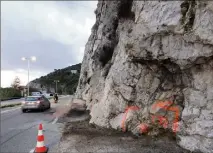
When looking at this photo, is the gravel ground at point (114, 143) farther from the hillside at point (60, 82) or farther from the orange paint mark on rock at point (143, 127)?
the hillside at point (60, 82)

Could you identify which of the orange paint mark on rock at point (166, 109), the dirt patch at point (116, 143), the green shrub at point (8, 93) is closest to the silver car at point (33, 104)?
the dirt patch at point (116, 143)

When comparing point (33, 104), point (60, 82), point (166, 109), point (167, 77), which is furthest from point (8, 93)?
point (166, 109)

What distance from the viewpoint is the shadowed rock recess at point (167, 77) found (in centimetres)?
958

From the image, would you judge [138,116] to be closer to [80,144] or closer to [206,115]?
[80,144]

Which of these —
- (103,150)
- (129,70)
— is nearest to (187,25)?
(129,70)

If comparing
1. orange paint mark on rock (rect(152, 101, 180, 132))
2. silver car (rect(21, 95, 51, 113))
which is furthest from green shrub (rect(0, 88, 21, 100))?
orange paint mark on rock (rect(152, 101, 180, 132))

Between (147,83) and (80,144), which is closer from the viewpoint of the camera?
(80,144)

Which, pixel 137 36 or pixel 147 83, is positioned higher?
pixel 137 36

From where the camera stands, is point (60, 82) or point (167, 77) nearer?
point (167, 77)

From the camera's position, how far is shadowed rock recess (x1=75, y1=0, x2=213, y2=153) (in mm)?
9578

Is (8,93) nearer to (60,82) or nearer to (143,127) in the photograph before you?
(60,82)

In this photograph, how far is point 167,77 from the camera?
11.5m

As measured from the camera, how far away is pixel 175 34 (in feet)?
33.8

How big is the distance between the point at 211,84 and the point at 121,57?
4.93 meters
